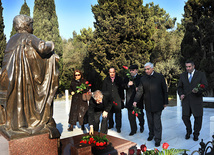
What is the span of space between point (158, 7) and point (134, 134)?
2649cm

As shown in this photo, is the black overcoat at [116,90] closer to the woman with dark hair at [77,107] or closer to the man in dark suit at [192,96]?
the woman with dark hair at [77,107]

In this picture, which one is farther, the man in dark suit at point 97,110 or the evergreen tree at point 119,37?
the evergreen tree at point 119,37

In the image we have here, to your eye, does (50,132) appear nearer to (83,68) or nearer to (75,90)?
(75,90)

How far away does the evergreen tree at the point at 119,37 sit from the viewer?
1639cm

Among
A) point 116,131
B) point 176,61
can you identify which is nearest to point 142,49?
point 176,61

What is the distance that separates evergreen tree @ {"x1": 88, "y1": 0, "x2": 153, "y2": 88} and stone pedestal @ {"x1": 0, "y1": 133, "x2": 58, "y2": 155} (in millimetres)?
13309

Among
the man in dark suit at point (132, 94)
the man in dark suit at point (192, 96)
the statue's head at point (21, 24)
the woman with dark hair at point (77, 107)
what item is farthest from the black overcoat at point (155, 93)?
the statue's head at point (21, 24)

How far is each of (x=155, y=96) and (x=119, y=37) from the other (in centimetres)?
1292

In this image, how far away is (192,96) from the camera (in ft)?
15.5

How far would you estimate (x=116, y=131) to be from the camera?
5.80 meters

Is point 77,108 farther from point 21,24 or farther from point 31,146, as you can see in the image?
point 21,24

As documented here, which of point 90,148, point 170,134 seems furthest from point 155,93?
point 90,148

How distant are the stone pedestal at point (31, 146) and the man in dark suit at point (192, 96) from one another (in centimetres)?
321

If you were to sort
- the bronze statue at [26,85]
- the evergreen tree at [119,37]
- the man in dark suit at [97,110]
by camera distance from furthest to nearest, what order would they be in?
the evergreen tree at [119,37]
the man in dark suit at [97,110]
the bronze statue at [26,85]
